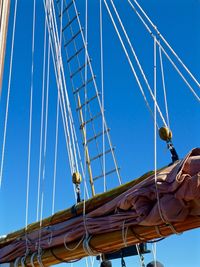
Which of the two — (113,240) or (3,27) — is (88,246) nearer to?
(113,240)

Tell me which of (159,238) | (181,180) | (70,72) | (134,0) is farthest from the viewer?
(70,72)

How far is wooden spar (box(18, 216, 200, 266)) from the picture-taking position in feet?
9.12

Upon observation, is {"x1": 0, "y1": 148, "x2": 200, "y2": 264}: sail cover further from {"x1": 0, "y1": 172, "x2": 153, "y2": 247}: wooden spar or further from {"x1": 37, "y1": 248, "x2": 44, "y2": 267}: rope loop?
{"x1": 37, "y1": 248, "x2": 44, "y2": 267}: rope loop

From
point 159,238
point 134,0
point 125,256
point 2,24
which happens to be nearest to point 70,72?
point 134,0

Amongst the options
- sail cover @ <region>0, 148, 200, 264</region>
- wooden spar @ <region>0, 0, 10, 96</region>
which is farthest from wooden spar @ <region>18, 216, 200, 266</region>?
wooden spar @ <region>0, 0, 10, 96</region>

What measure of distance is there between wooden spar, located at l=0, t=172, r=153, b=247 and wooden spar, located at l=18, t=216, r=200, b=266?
269 millimetres

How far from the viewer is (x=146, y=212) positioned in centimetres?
285

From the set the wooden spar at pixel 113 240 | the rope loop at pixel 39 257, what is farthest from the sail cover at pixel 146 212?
the rope loop at pixel 39 257

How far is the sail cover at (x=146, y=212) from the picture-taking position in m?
2.65

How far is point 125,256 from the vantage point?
12.8 feet

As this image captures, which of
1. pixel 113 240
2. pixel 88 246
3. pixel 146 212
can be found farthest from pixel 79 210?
pixel 146 212

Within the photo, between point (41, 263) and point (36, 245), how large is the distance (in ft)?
0.57

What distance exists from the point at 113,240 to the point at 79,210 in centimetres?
61

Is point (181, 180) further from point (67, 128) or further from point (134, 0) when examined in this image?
point (67, 128)
